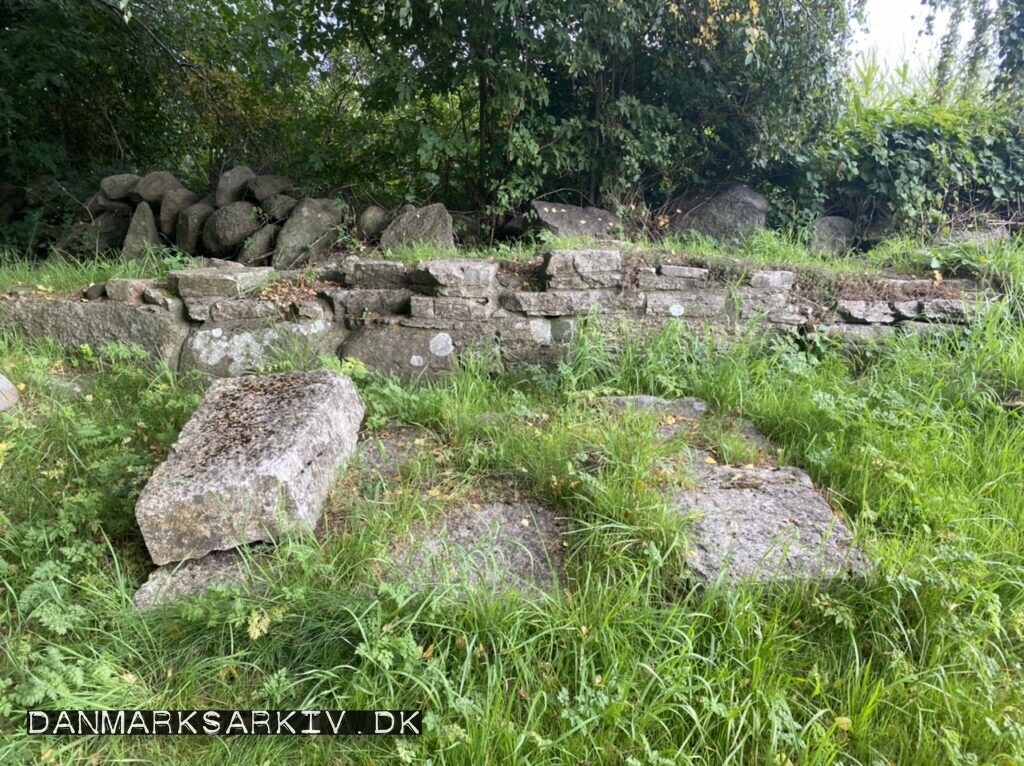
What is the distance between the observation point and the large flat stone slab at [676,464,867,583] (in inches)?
72.3

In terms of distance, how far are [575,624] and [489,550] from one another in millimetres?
422

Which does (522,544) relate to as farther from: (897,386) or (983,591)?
(897,386)

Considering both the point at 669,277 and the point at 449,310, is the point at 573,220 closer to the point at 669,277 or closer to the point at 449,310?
A: the point at 669,277

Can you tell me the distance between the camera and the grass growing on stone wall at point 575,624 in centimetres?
148

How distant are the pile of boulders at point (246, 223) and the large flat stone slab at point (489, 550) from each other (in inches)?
98.1

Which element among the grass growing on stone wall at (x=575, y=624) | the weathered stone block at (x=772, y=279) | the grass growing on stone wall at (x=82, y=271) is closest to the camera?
the grass growing on stone wall at (x=575, y=624)

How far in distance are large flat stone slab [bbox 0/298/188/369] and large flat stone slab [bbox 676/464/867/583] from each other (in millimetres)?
3206

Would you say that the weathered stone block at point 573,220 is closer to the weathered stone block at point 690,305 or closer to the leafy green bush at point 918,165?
the weathered stone block at point 690,305

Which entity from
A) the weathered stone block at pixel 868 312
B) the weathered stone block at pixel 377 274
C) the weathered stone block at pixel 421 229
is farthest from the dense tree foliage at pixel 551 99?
the weathered stone block at pixel 868 312

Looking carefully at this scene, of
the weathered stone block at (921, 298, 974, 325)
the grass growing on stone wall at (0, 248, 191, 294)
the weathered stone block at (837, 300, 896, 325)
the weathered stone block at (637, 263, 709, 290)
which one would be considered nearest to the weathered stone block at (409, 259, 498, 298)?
the weathered stone block at (637, 263, 709, 290)

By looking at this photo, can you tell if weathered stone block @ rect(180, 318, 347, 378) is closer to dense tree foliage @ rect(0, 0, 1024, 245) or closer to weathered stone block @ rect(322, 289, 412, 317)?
weathered stone block @ rect(322, 289, 412, 317)

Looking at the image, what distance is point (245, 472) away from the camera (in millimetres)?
2016

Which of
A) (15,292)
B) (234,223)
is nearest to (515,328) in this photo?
(234,223)

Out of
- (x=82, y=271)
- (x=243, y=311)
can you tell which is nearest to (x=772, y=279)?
(x=243, y=311)
